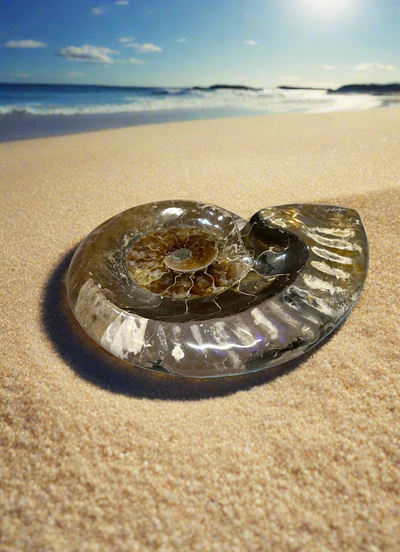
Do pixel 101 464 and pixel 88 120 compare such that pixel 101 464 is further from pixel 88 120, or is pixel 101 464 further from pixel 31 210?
pixel 88 120

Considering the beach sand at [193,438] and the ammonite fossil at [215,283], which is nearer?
the beach sand at [193,438]

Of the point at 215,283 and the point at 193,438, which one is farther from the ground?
the point at 215,283

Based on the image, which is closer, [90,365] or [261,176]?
[90,365]

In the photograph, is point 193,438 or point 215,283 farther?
point 215,283

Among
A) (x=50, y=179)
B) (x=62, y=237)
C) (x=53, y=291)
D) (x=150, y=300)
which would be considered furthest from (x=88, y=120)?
(x=150, y=300)

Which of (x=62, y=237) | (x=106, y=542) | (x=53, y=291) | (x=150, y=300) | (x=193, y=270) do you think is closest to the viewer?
(x=106, y=542)
